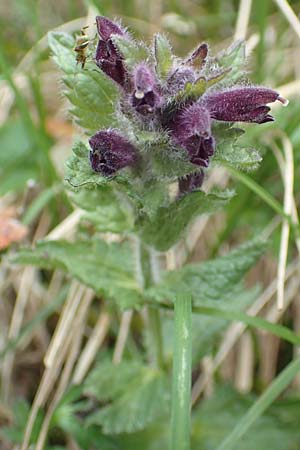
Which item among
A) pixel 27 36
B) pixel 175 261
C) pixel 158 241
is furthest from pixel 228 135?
pixel 27 36

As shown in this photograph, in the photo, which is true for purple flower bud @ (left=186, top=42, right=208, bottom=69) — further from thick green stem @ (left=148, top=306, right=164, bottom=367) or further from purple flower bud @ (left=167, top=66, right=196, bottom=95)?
thick green stem @ (left=148, top=306, right=164, bottom=367)

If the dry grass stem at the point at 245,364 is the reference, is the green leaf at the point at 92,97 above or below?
above

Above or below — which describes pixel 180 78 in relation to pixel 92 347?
above

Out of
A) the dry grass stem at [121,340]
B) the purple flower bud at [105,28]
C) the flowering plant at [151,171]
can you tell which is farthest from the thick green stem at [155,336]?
the purple flower bud at [105,28]

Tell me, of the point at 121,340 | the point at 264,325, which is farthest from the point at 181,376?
the point at 121,340

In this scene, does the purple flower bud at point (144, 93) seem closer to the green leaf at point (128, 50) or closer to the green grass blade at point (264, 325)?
the green leaf at point (128, 50)

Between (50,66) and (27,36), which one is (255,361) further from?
(27,36)

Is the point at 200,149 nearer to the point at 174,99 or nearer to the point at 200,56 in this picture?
the point at 174,99
